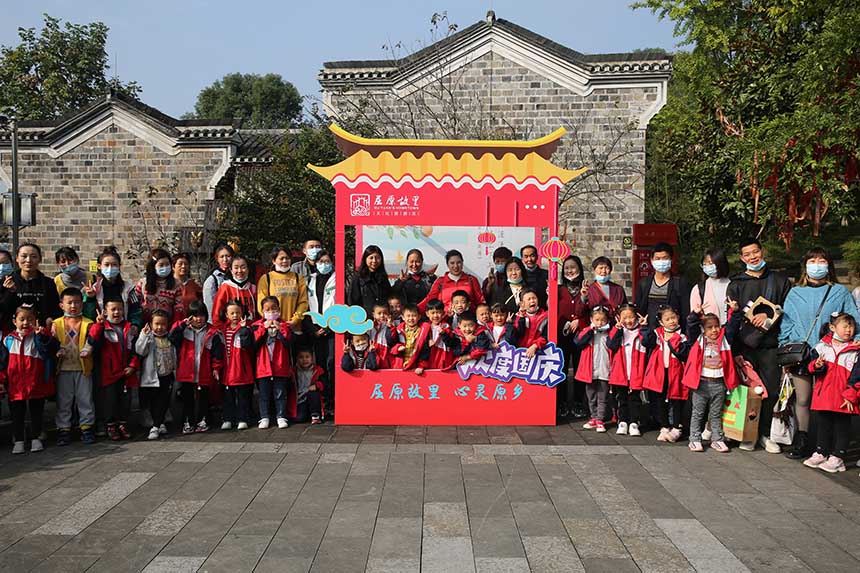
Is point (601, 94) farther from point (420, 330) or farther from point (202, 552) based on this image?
point (202, 552)

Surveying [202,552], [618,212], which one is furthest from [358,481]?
[618,212]

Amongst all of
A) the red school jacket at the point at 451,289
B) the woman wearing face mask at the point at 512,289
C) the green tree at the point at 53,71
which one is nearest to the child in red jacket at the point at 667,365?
the woman wearing face mask at the point at 512,289

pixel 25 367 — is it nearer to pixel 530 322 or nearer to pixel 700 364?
pixel 530 322

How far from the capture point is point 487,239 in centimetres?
836

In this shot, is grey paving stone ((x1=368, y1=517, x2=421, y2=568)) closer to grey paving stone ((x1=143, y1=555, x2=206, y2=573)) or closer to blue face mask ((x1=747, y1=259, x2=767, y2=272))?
grey paving stone ((x1=143, y1=555, x2=206, y2=573))

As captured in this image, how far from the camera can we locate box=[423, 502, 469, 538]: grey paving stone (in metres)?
4.23

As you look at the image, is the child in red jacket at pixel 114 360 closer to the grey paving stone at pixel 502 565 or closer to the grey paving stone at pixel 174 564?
the grey paving stone at pixel 174 564

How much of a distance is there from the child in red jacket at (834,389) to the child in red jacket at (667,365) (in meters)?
1.03

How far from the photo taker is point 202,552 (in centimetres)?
393

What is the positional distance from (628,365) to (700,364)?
2.22ft

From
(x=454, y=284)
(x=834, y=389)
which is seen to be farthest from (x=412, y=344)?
(x=834, y=389)

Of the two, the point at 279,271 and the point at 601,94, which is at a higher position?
the point at 601,94

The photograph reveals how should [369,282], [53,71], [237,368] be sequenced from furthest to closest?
[53,71]
[369,282]
[237,368]

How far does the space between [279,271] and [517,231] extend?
2.85 meters
